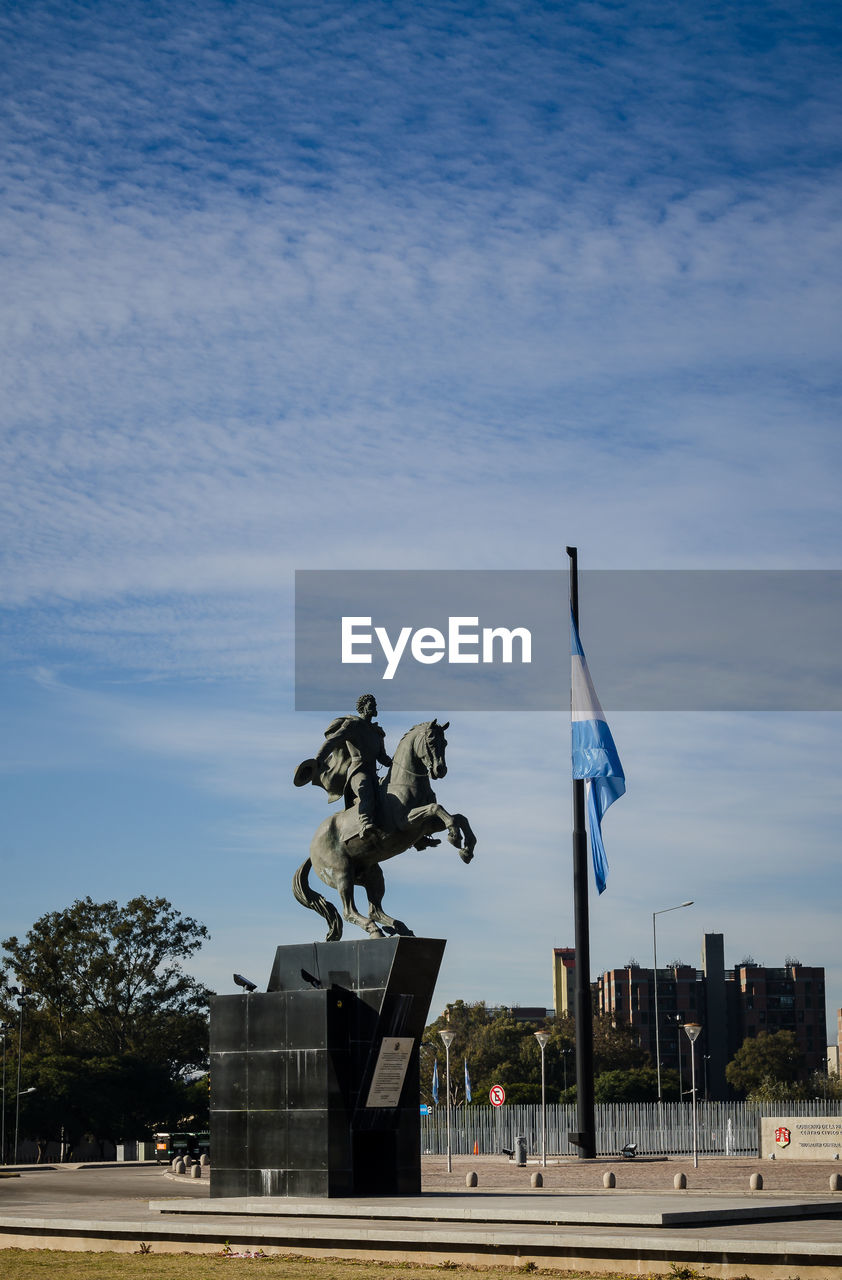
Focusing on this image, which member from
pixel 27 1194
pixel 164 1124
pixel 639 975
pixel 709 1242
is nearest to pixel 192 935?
pixel 164 1124

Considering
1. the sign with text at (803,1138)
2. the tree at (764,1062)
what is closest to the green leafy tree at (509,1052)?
the tree at (764,1062)

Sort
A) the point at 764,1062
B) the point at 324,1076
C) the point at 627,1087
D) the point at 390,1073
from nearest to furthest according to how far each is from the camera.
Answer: the point at 324,1076, the point at 390,1073, the point at 627,1087, the point at 764,1062

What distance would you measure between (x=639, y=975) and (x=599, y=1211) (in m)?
140

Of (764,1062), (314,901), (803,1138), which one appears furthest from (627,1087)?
(314,901)

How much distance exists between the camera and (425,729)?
2139 cm

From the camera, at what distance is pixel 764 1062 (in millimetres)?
111188

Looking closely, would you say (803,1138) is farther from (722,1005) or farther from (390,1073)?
(722,1005)

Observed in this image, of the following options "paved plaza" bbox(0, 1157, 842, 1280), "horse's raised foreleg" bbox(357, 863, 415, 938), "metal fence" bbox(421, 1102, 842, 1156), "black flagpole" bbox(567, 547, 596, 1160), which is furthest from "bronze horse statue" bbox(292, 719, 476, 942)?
"metal fence" bbox(421, 1102, 842, 1156)

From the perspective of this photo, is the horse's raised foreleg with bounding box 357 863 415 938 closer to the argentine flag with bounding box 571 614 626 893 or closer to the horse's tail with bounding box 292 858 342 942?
the horse's tail with bounding box 292 858 342 942

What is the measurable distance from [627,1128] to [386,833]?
2969 cm

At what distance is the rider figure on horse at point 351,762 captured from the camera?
71.7 feet

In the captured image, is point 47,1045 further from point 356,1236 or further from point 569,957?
point 569,957

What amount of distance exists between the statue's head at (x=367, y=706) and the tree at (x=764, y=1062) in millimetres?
94545

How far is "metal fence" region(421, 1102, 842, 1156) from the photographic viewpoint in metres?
47.5
